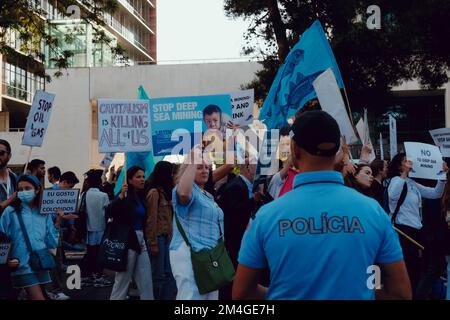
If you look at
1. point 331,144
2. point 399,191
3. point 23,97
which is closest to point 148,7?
point 23,97

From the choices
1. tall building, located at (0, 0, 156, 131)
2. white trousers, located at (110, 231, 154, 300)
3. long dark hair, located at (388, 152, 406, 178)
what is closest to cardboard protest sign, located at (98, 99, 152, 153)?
white trousers, located at (110, 231, 154, 300)

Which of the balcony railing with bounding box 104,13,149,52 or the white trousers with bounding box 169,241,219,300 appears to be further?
the balcony railing with bounding box 104,13,149,52

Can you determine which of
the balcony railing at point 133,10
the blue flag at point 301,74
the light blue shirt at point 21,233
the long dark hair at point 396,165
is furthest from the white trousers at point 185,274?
the balcony railing at point 133,10

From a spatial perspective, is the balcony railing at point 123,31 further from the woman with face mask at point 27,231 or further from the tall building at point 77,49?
the woman with face mask at point 27,231

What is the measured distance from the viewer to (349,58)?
15820 mm

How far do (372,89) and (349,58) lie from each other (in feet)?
3.83

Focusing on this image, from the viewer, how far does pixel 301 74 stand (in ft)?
24.1

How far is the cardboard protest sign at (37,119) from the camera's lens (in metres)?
7.93

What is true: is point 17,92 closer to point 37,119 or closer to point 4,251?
point 37,119

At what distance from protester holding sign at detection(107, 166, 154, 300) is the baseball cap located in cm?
496

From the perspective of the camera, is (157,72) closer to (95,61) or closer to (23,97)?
(95,61)

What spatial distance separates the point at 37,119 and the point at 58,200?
156cm

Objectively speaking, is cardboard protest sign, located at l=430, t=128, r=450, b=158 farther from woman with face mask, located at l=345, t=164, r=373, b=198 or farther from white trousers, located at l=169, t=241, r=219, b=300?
white trousers, located at l=169, t=241, r=219, b=300

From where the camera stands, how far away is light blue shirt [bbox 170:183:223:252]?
482 cm
